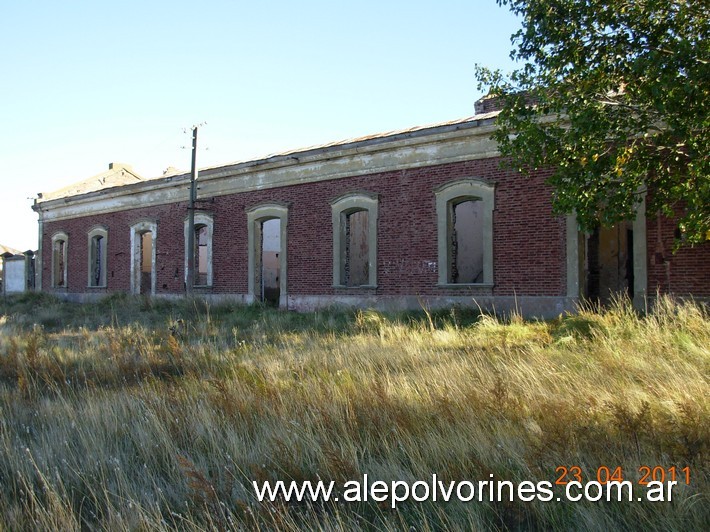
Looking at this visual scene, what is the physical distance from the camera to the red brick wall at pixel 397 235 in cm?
1335

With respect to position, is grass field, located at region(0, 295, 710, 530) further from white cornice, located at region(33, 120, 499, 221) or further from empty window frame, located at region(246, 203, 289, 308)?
empty window frame, located at region(246, 203, 289, 308)

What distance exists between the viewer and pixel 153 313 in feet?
57.1

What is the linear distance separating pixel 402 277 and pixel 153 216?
10855 mm

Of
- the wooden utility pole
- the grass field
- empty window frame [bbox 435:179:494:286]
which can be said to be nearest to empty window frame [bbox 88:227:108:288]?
the wooden utility pole

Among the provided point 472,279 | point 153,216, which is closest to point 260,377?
point 472,279

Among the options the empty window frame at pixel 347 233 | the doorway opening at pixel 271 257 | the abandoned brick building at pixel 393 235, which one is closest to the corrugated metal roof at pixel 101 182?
the abandoned brick building at pixel 393 235

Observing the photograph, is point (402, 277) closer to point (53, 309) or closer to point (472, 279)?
point (472, 279)

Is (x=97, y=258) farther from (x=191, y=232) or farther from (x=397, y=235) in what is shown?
(x=397, y=235)

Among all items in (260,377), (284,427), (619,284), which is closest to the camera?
(284,427)

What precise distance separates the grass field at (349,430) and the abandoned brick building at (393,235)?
499 cm

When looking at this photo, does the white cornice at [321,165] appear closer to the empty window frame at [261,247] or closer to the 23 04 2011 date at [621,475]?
the empty window frame at [261,247]

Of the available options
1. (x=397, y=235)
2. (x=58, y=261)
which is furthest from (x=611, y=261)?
(x=58, y=261)

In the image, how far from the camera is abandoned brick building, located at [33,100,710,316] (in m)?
13.1

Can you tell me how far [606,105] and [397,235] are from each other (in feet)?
22.8
